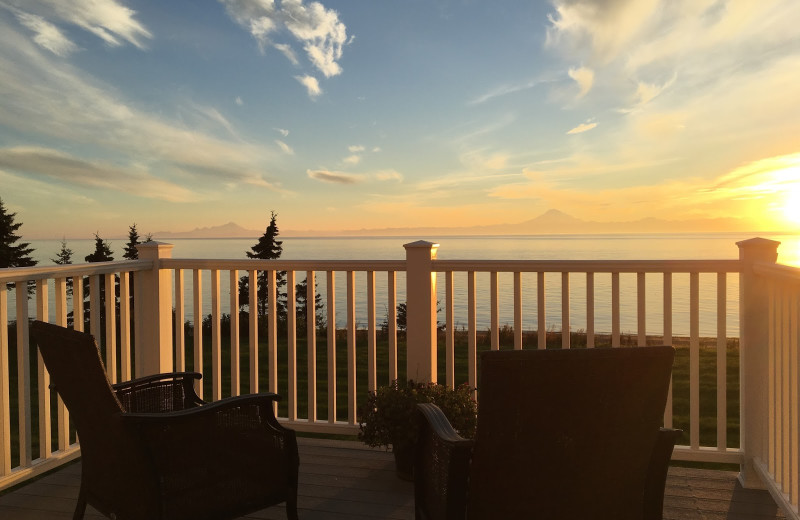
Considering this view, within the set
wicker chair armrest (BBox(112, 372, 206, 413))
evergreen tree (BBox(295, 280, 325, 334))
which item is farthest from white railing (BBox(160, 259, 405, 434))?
evergreen tree (BBox(295, 280, 325, 334))

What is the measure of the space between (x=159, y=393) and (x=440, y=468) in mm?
1562

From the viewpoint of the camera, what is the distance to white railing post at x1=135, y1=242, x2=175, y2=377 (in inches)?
140

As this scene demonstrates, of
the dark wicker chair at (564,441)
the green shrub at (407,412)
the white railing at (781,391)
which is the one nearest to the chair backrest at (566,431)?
the dark wicker chair at (564,441)

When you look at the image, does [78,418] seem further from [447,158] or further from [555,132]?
[447,158]

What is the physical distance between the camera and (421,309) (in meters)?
3.25

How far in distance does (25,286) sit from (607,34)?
6656 millimetres

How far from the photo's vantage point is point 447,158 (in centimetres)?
1225

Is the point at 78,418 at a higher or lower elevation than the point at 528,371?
lower

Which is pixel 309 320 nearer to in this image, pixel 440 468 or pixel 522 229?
pixel 440 468

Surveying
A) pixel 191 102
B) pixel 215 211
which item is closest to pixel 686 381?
pixel 191 102

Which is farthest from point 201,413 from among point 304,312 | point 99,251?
point 99,251

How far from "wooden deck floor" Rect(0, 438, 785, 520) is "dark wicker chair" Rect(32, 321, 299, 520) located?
23.6 inches

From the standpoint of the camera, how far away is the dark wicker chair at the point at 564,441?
53.2 inches

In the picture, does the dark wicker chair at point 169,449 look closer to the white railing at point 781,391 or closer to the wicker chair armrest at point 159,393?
the wicker chair armrest at point 159,393
